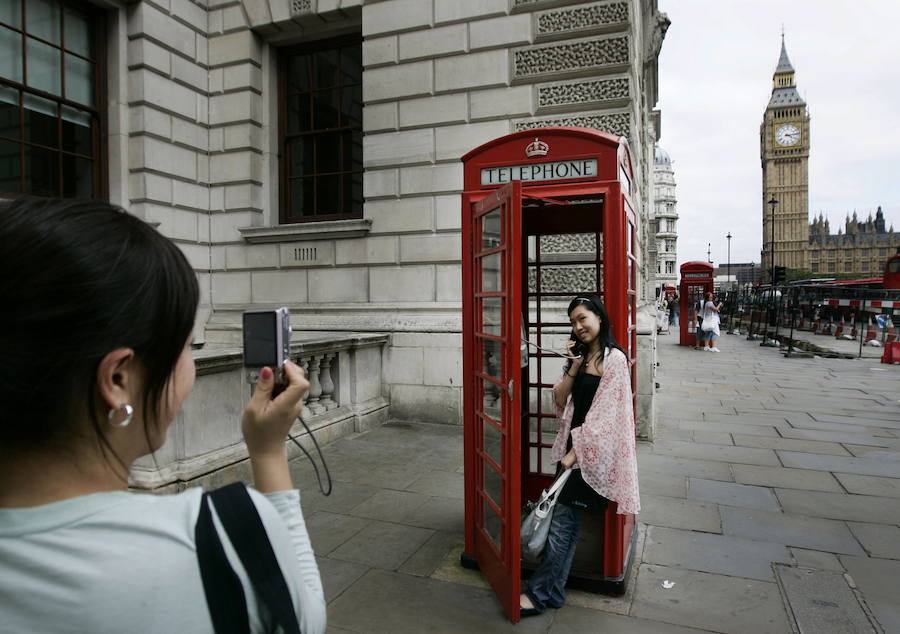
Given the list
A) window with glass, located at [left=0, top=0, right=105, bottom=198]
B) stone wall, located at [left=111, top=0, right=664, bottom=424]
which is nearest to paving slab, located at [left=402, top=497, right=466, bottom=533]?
stone wall, located at [left=111, top=0, right=664, bottom=424]

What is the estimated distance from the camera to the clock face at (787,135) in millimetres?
111125

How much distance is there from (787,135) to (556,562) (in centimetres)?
13053

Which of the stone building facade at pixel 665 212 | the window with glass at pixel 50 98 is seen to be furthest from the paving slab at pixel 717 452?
the stone building facade at pixel 665 212

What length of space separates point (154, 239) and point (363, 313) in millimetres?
7530

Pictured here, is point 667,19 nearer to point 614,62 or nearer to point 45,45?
point 614,62

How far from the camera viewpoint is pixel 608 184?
3596mm

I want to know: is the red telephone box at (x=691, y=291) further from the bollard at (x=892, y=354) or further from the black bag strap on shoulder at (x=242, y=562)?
the black bag strap on shoulder at (x=242, y=562)

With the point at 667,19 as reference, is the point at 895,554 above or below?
below

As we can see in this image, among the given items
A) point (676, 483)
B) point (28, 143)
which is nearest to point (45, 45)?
point (28, 143)

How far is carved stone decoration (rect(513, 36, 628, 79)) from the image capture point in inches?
286

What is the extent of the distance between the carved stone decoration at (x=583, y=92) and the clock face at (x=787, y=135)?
408ft

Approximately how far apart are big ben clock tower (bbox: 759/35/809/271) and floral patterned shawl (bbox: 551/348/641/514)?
120 m

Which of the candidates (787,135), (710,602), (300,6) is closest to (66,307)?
(710,602)

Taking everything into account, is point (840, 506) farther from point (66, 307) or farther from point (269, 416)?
point (66, 307)
